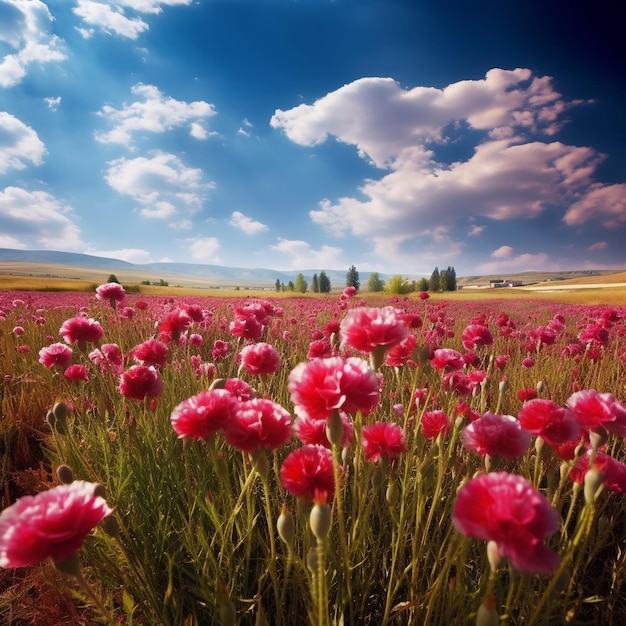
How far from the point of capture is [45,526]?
26.2 inches

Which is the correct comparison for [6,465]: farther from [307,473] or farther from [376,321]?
[376,321]

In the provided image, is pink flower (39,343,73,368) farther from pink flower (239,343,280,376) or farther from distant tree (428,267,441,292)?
distant tree (428,267,441,292)

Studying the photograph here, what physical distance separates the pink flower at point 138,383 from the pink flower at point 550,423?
1.42m

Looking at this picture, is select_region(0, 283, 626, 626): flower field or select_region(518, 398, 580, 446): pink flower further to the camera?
select_region(518, 398, 580, 446): pink flower

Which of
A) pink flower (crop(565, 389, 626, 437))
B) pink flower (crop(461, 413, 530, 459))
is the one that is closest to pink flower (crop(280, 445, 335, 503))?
pink flower (crop(461, 413, 530, 459))

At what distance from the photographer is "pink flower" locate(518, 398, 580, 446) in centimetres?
108

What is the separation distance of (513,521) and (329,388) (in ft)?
1.42

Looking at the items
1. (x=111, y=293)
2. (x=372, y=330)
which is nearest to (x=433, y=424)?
(x=372, y=330)

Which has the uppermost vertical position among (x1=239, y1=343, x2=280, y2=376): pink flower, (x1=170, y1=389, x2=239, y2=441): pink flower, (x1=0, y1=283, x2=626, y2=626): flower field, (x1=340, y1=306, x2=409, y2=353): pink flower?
(x1=340, y1=306, x2=409, y2=353): pink flower

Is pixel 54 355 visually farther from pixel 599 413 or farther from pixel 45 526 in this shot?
pixel 599 413

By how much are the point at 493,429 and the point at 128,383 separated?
4.45 ft

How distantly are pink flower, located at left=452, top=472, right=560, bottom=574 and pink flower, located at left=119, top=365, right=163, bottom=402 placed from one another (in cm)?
130

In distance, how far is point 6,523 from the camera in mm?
683

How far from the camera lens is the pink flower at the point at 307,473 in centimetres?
94
